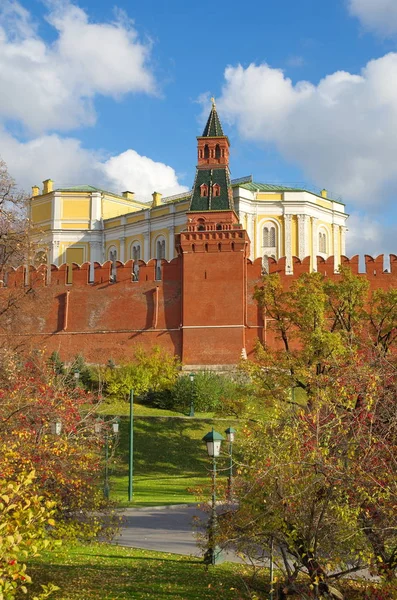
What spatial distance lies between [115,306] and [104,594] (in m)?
23.0

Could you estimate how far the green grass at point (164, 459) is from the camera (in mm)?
19406

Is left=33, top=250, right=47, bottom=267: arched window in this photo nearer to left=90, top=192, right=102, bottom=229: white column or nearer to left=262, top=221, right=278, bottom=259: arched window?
left=262, top=221, right=278, bottom=259: arched window

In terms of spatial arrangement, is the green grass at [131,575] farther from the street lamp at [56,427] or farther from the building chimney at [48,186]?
the building chimney at [48,186]

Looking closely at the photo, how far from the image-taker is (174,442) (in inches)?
954

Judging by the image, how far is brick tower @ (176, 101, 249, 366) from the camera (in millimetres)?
29703

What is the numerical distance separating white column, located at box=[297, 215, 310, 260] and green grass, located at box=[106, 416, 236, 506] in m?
22.1

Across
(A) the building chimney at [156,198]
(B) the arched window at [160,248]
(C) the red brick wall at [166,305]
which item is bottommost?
(C) the red brick wall at [166,305]

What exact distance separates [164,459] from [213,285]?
9.26 m

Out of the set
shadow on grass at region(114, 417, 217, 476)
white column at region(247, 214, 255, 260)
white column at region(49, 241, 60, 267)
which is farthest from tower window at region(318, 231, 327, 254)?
shadow on grass at region(114, 417, 217, 476)

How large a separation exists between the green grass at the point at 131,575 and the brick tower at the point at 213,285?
60.8ft

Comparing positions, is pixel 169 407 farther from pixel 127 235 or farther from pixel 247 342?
pixel 127 235

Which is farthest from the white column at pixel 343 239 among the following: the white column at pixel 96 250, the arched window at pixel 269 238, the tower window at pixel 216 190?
the tower window at pixel 216 190

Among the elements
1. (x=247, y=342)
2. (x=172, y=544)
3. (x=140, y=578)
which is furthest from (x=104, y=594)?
(x=247, y=342)

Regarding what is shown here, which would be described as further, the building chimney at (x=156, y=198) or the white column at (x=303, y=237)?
the building chimney at (x=156, y=198)
